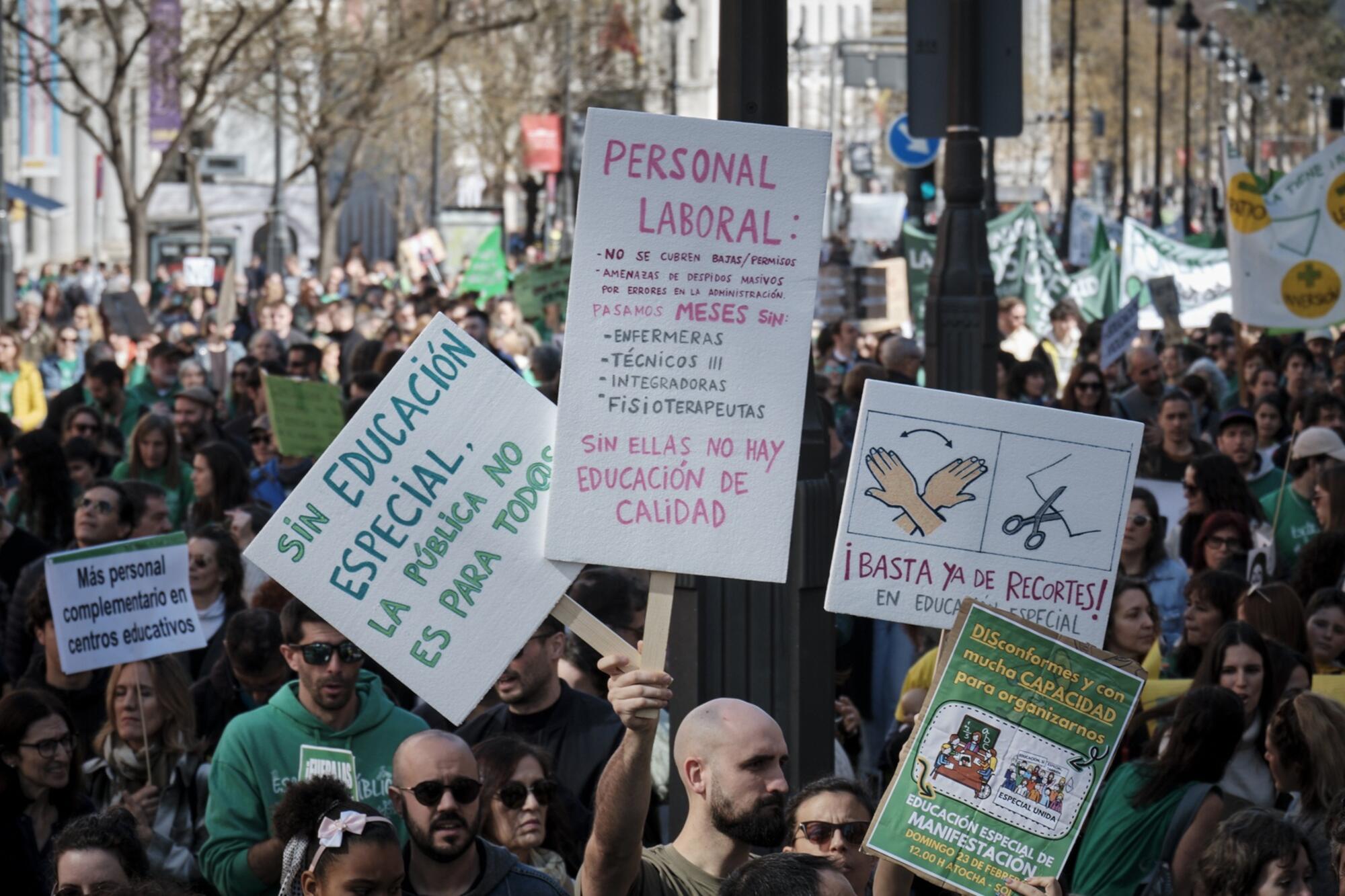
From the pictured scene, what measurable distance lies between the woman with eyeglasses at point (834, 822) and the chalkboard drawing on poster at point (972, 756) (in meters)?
0.45

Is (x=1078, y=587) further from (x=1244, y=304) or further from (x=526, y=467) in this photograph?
(x=1244, y=304)

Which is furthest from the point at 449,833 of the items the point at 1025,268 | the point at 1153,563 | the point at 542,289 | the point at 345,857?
the point at 1025,268

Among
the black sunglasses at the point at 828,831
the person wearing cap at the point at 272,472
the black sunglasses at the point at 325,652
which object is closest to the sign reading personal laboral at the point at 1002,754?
the black sunglasses at the point at 828,831

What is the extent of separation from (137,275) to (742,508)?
1041 inches

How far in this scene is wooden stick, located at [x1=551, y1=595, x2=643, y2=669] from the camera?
14.3ft

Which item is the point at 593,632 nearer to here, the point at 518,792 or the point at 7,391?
the point at 518,792

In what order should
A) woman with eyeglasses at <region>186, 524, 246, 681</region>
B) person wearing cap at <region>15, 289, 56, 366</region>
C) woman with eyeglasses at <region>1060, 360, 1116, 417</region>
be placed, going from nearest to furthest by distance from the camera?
woman with eyeglasses at <region>186, 524, 246, 681</region> → woman with eyeglasses at <region>1060, 360, 1116, 417</region> → person wearing cap at <region>15, 289, 56, 366</region>

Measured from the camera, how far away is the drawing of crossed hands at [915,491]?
4770 millimetres

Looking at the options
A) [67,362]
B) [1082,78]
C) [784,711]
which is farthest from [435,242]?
[1082,78]

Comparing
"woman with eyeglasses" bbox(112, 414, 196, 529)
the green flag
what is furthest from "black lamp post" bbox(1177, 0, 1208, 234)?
"woman with eyeglasses" bbox(112, 414, 196, 529)

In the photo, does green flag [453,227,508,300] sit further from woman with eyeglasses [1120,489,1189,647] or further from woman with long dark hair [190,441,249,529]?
woman with eyeglasses [1120,489,1189,647]

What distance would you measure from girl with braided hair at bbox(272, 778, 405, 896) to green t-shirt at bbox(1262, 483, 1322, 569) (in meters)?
5.98

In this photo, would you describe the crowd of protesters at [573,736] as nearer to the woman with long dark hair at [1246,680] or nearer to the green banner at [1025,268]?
the woman with long dark hair at [1246,680]

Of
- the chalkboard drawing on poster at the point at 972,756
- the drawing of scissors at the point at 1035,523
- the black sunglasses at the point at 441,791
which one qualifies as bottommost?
the black sunglasses at the point at 441,791
